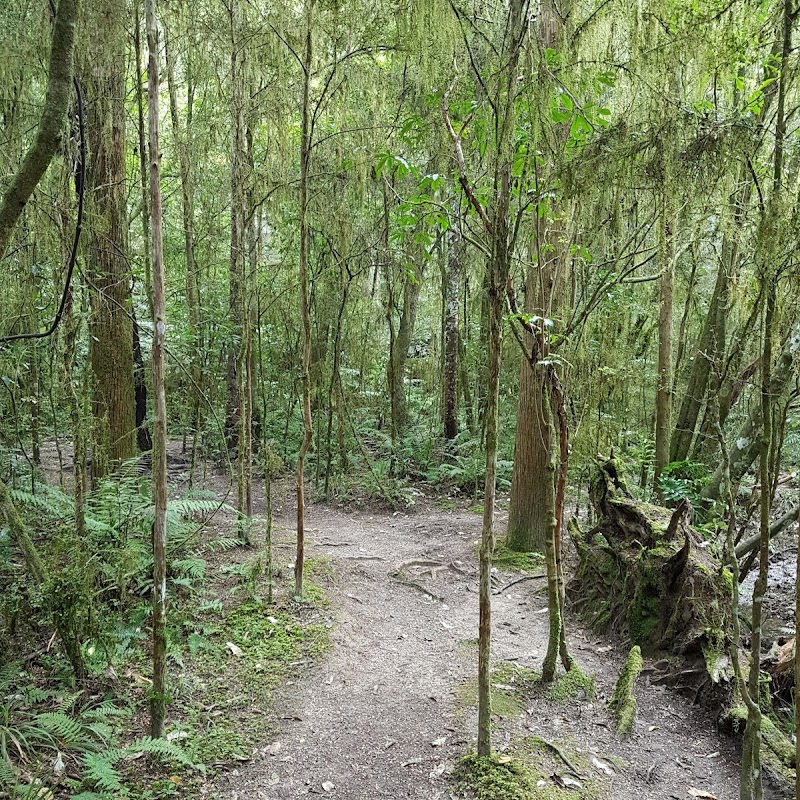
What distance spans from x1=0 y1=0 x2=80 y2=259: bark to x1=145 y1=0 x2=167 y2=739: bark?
0.37 m

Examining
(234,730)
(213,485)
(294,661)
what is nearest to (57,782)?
(234,730)

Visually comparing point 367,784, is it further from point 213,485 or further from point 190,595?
A: point 213,485

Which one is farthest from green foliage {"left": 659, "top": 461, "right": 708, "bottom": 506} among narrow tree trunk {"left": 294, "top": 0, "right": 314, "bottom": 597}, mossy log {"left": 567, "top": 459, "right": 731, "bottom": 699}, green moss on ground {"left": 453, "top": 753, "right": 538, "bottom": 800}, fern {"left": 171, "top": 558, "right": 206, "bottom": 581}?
fern {"left": 171, "top": 558, "right": 206, "bottom": 581}

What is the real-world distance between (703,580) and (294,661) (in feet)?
11.4

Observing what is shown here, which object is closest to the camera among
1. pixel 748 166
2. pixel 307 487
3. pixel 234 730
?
pixel 748 166

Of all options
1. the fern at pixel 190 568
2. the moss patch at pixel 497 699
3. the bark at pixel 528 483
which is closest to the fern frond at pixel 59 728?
the fern at pixel 190 568

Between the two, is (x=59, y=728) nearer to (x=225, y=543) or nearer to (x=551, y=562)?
(x=225, y=543)

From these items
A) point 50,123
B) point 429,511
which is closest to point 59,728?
point 50,123

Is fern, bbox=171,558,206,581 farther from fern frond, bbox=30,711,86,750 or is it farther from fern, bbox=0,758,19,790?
fern, bbox=0,758,19,790

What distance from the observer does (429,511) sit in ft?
32.0

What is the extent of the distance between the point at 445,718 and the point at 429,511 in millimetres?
5595

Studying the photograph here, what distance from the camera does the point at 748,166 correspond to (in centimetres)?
293

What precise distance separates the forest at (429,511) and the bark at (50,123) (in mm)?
16

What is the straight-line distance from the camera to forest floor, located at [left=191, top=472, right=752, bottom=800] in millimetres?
3580
